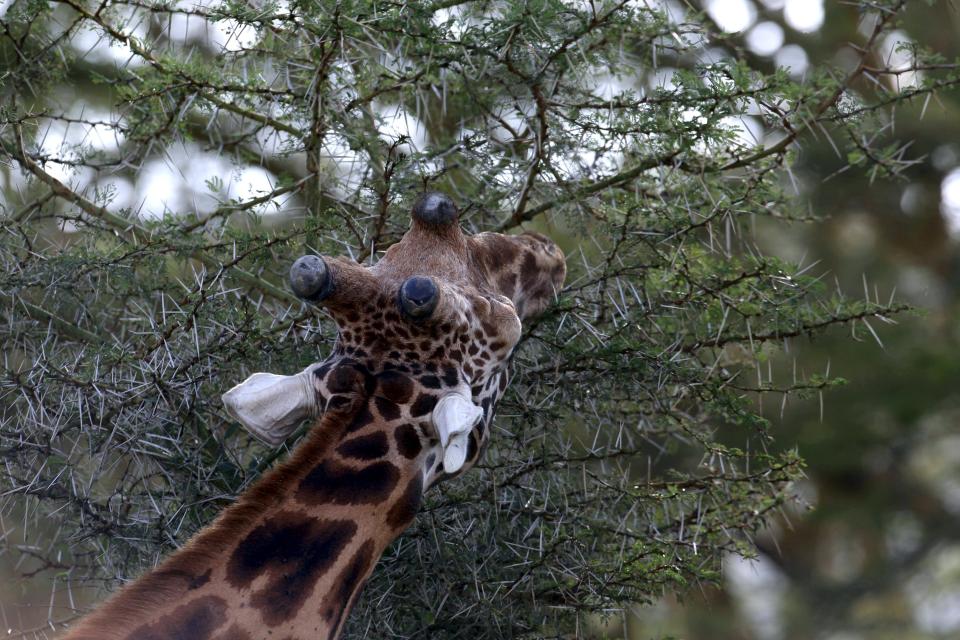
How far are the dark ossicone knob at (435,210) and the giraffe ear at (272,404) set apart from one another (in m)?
0.63

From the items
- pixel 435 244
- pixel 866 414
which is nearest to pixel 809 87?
pixel 435 244

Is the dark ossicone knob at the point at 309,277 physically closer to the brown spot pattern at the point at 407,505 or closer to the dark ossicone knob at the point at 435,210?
the dark ossicone knob at the point at 435,210

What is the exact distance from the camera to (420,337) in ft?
12.0

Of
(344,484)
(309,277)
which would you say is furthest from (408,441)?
(309,277)

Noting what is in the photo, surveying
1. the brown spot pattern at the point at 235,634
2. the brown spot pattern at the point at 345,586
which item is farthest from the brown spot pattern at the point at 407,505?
the brown spot pattern at the point at 235,634

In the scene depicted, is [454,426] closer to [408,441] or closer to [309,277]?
[408,441]

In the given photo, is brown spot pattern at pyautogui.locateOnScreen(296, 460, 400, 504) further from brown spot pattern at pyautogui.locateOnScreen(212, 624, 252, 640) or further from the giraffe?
brown spot pattern at pyautogui.locateOnScreen(212, 624, 252, 640)

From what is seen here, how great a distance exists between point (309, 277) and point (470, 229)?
1.87 metres

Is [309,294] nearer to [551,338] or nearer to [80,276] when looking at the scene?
[551,338]

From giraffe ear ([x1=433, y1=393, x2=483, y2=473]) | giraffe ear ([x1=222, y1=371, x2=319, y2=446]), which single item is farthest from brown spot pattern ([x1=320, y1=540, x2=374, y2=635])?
giraffe ear ([x1=222, y1=371, x2=319, y2=446])

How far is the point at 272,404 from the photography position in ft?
11.6

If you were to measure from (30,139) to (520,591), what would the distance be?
2895mm

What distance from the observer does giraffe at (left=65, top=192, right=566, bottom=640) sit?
3.28m

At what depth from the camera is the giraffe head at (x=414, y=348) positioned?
3.46 m
